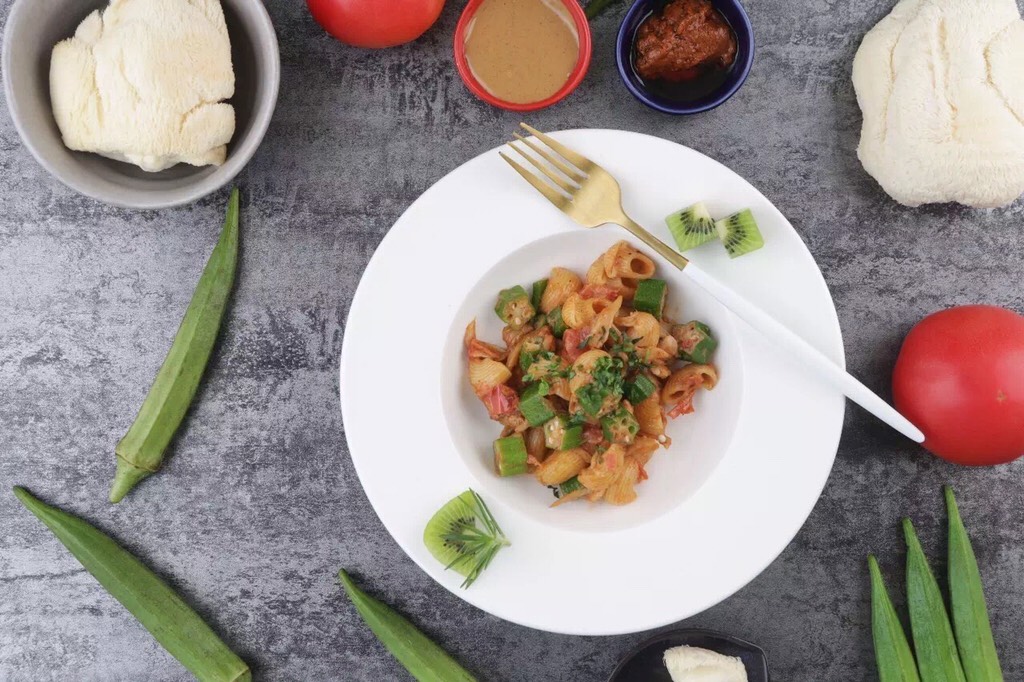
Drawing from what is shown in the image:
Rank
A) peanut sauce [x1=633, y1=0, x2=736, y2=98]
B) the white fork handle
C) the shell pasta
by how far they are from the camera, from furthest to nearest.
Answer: peanut sauce [x1=633, y1=0, x2=736, y2=98]
the shell pasta
the white fork handle

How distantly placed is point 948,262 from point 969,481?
667 millimetres

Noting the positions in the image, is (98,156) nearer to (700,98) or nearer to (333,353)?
(333,353)

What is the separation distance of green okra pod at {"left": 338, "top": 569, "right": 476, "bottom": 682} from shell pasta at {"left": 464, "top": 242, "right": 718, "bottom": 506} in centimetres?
60

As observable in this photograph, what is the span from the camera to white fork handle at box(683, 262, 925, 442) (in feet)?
6.17

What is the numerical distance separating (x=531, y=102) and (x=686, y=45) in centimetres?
45

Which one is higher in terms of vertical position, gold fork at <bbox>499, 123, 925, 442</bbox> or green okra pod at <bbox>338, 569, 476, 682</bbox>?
gold fork at <bbox>499, 123, 925, 442</bbox>

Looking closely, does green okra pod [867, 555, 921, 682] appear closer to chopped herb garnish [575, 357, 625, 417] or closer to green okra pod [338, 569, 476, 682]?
chopped herb garnish [575, 357, 625, 417]

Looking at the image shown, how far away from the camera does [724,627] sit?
2.32m

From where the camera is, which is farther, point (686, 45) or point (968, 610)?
point (968, 610)

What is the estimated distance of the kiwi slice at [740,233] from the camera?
1913 mm

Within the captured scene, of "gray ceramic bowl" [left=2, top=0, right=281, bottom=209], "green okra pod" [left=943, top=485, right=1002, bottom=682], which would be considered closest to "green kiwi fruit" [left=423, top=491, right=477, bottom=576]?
"gray ceramic bowl" [left=2, top=0, right=281, bottom=209]

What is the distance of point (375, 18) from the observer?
1980 mm

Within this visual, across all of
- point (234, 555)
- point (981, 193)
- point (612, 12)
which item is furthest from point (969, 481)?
point (234, 555)

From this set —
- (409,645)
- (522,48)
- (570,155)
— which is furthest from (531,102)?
(409,645)
